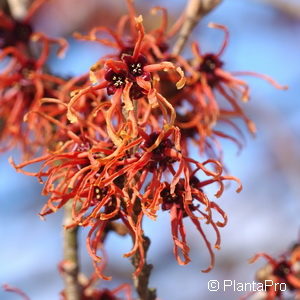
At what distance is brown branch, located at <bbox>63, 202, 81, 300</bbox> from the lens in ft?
5.74

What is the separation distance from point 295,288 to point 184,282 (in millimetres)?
3046

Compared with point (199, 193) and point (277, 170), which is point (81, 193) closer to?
point (199, 193)

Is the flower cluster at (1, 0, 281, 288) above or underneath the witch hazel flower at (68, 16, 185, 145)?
underneath

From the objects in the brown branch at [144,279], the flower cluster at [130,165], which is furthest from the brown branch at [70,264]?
the brown branch at [144,279]

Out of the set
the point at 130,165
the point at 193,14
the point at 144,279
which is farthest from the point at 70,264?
the point at 193,14

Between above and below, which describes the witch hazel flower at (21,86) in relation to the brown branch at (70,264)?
above

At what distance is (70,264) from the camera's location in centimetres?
178

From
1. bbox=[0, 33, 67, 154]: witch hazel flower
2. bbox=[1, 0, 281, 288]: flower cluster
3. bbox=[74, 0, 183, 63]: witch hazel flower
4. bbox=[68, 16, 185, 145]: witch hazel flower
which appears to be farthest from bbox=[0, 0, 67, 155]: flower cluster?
bbox=[68, 16, 185, 145]: witch hazel flower

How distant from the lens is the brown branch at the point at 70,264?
1749mm

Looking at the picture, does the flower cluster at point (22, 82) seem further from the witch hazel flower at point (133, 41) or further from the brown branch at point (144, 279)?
the brown branch at point (144, 279)

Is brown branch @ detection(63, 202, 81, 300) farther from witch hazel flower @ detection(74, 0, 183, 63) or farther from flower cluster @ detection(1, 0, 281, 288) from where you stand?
witch hazel flower @ detection(74, 0, 183, 63)

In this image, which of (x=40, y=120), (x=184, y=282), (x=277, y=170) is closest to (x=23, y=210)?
(x=184, y=282)

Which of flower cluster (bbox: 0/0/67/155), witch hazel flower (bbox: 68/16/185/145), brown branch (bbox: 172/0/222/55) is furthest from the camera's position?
flower cluster (bbox: 0/0/67/155)

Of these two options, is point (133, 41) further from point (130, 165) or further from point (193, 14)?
point (130, 165)
